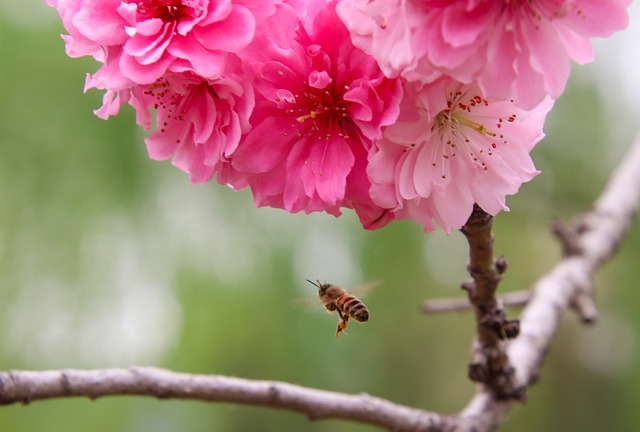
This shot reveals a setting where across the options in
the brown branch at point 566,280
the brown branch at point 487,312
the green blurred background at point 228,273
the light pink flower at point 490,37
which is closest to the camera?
the light pink flower at point 490,37

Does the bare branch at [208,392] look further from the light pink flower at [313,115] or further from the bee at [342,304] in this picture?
the light pink flower at [313,115]

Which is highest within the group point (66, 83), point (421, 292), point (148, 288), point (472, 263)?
point (66, 83)

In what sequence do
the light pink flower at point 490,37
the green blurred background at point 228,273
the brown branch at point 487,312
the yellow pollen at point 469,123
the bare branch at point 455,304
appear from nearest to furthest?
the light pink flower at point 490,37 → the yellow pollen at point 469,123 → the brown branch at point 487,312 → the bare branch at point 455,304 → the green blurred background at point 228,273

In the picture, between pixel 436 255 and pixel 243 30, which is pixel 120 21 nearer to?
pixel 243 30

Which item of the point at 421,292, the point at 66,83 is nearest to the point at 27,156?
the point at 66,83

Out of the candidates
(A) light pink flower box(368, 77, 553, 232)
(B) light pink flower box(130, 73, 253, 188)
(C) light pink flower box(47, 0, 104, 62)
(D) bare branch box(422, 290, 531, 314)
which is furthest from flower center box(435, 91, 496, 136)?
(D) bare branch box(422, 290, 531, 314)

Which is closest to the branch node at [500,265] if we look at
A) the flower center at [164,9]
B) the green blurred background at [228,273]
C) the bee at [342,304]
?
the bee at [342,304]

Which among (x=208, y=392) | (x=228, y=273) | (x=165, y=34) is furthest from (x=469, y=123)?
(x=228, y=273)
